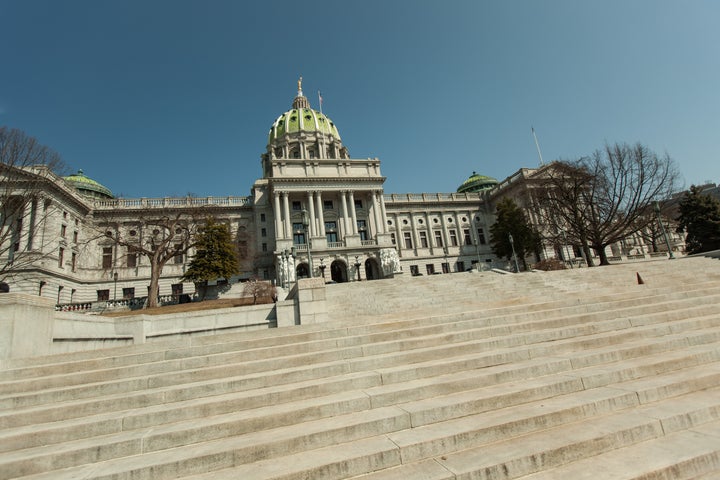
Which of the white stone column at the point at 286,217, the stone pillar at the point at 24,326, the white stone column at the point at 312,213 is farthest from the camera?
the white stone column at the point at 312,213

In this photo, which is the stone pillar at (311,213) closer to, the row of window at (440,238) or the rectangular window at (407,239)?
the row of window at (440,238)

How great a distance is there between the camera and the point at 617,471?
125 inches

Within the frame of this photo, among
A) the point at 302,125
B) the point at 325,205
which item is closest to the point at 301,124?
the point at 302,125

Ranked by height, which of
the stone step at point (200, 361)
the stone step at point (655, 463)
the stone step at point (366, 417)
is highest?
the stone step at point (200, 361)

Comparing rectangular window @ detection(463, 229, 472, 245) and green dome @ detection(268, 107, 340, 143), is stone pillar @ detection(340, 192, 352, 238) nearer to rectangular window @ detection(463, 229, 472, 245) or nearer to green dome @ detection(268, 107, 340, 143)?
rectangular window @ detection(463, 229, 472, 245)

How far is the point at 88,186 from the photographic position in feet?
170

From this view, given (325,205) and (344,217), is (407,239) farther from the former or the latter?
(325,205)

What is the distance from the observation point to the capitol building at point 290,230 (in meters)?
36.9

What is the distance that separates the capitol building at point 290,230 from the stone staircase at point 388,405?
28521 millimetres

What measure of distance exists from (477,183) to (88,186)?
70.6 m

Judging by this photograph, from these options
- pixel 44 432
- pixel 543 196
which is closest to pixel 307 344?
pixel 44 432

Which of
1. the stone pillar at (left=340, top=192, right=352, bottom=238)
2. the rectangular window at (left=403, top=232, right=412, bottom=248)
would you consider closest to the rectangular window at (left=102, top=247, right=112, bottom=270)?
the stone pillar at (left=340, top=192, right=352, bottom=238)

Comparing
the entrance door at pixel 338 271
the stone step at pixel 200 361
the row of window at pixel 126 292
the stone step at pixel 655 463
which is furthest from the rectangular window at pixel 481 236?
the stone step at pixel 655 463

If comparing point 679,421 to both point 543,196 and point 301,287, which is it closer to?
point 301,287
